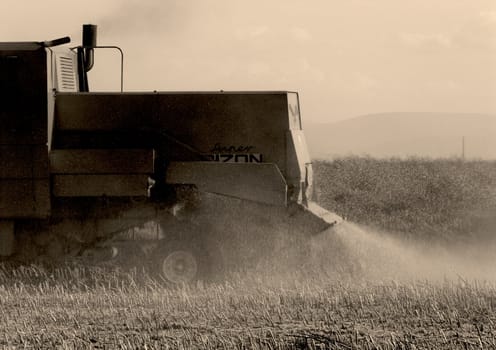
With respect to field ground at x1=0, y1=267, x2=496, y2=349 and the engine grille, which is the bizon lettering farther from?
the engine grille

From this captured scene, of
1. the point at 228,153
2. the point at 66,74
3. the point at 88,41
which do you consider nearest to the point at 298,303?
the point at 228,153

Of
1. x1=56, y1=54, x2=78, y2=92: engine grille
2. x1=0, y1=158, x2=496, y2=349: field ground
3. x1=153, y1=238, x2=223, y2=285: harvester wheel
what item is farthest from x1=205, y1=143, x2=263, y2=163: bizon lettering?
x1=56, y1=54, x2=78, y2=92: engine grille

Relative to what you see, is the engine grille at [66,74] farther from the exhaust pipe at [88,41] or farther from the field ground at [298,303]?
the field ground at [298,303]

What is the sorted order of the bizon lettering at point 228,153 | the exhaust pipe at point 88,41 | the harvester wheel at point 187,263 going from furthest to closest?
1. the exhaust pipe at point 88,41
2. the bizon lettering at point 228,153
3. the harvester wheel at point 187,263

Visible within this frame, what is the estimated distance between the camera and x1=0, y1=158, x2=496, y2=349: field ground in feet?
27.1

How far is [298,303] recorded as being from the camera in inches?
402

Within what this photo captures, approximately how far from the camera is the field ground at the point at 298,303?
8.27 meters

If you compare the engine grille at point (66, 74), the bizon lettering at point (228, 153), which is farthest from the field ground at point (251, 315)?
the engine grille at point (66, 74)

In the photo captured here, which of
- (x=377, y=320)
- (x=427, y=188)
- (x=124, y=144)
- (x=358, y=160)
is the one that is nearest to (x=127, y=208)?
(x=124, y=144)

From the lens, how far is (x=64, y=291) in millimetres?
11906

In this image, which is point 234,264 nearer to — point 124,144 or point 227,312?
point 124,144

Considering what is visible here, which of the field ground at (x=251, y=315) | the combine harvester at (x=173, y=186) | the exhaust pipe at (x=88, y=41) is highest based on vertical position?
the exhaust pipe at (x=88, y=41)

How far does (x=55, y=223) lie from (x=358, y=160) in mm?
19228

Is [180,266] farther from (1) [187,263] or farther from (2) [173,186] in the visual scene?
(2) [173,186]
